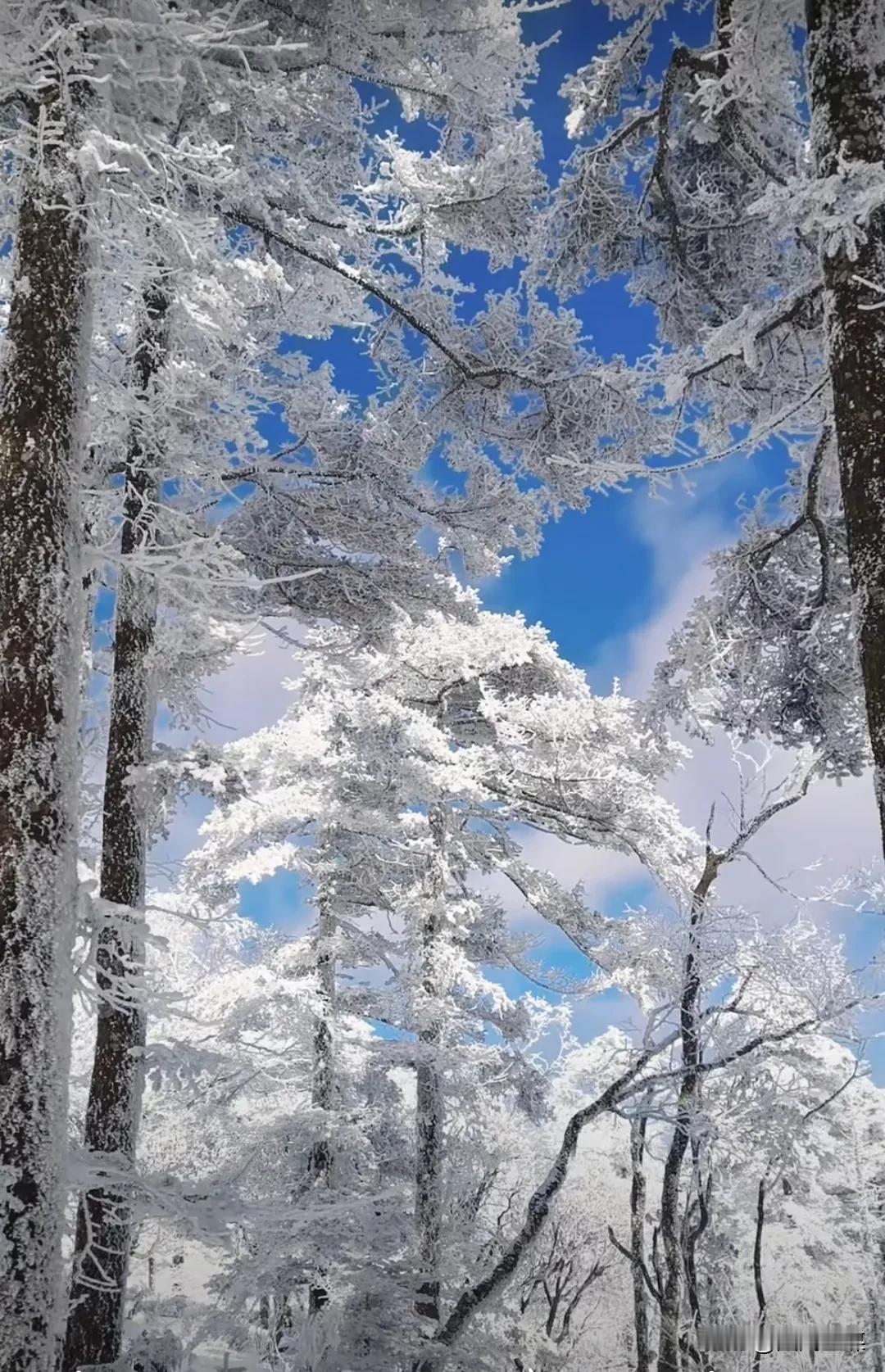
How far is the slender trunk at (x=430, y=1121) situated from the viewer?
11617mm

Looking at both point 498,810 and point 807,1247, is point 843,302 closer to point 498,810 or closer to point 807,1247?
point 498,810

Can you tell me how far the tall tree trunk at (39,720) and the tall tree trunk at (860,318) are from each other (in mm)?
3367

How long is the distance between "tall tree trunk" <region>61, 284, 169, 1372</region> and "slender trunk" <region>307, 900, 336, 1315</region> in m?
5.90

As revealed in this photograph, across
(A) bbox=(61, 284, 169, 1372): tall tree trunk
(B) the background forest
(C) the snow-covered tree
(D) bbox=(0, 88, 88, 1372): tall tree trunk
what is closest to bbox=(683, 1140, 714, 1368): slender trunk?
(B) the background forest

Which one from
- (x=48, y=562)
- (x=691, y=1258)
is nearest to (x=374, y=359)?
(x=48, y=562)

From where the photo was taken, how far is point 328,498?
7918mm

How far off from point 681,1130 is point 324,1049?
5.70 metres

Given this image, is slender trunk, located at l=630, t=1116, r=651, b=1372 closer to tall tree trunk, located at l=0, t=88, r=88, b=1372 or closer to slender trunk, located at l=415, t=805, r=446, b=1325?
slender trunk, located at l=415, t=805, r=446, b=1325

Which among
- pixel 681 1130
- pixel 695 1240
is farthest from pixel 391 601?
pixel 695 1240

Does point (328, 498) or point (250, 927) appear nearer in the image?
point (328, 498)

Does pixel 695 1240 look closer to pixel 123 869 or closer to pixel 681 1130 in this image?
pixel 681 1130

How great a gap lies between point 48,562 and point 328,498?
4277 mm

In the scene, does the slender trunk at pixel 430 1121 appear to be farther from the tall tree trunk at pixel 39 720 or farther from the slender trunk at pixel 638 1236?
the tall tree trunk at pixel 39 720

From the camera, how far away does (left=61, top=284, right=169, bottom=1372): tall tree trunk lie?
647 cm
